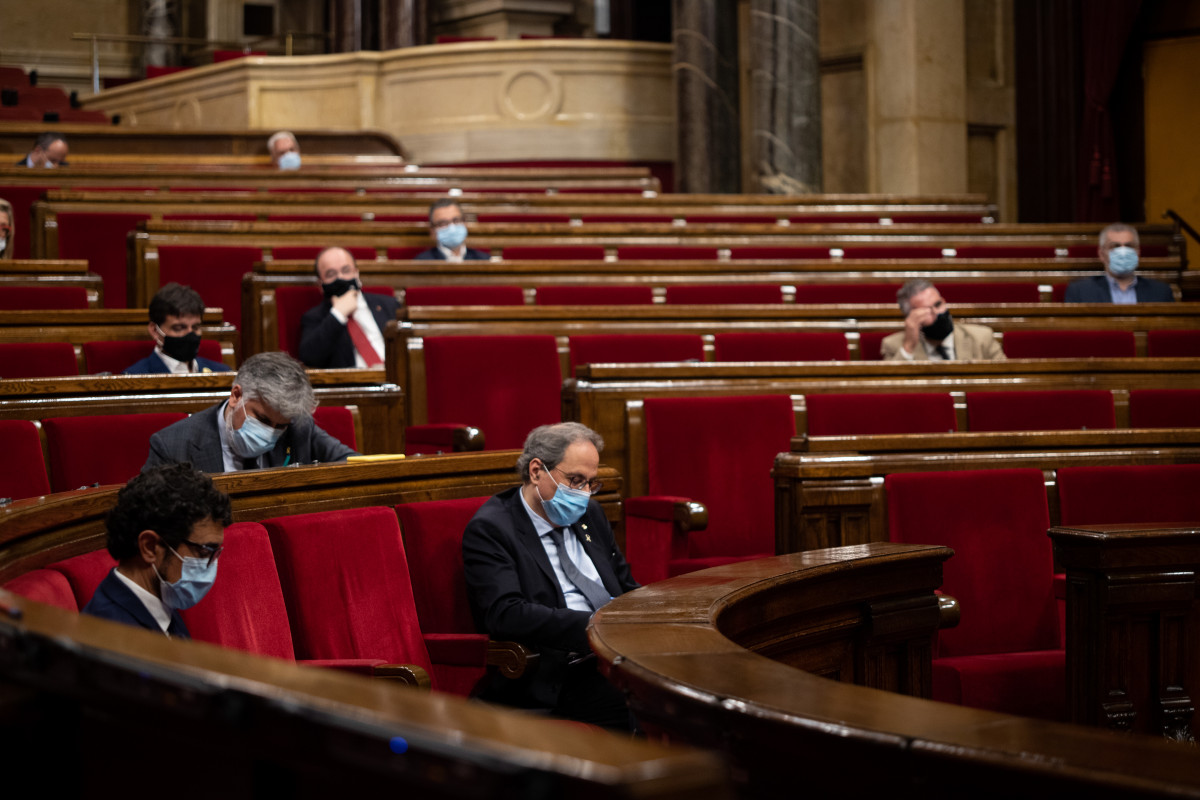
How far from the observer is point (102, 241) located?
4059 mm

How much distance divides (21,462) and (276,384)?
0.39m

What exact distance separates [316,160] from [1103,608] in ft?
16.7

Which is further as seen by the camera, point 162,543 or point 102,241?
point 102,241

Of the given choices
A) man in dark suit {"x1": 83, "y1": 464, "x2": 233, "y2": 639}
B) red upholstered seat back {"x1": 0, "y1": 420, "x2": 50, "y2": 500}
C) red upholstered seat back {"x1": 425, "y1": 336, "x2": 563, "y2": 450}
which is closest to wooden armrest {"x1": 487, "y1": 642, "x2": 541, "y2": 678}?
man in dark suit {"x1": 83, "y1": 464, "x2": 233, "y2": 639}

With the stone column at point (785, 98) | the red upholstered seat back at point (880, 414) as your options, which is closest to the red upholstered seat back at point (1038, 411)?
the red upholstered seat back at point (880, 414)

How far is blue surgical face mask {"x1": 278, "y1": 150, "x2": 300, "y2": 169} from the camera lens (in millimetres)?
5547

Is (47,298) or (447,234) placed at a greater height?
(447,234)

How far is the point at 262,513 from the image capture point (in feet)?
5.54

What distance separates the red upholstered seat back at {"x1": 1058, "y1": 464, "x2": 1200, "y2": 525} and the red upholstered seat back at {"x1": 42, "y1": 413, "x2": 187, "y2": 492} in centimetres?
152

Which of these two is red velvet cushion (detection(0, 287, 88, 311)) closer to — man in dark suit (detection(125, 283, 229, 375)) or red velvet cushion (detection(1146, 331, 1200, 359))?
man in dark suit (detection(125, 283, 229, 375))

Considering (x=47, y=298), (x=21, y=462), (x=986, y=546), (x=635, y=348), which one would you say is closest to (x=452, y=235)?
(x=635, y=348)

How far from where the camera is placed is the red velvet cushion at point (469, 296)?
3.39 meters

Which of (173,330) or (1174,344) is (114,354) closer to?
(173,330)

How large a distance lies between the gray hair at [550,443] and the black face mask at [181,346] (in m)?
1.00
